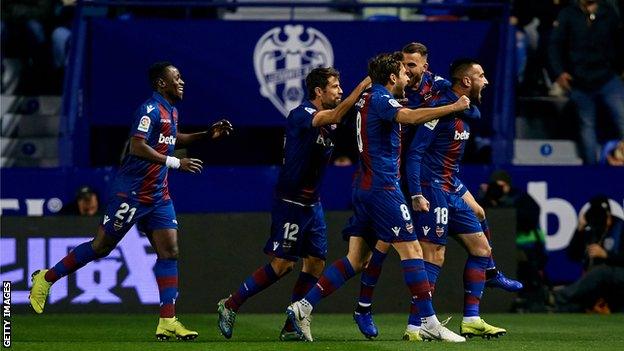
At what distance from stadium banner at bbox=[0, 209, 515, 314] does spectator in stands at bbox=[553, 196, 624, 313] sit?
0.72 meters

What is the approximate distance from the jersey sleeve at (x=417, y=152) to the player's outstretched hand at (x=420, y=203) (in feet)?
0.14

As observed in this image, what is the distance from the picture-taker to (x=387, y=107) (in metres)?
12.3

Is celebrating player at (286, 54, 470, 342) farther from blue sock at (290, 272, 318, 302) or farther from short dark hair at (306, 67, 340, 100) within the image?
blue sock at (290, 272, 318, 302)

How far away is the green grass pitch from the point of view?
12.2 metres

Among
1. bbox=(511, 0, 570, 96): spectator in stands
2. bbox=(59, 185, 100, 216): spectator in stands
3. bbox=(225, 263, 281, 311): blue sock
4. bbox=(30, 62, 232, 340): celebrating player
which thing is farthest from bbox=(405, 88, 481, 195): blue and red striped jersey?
bbox=(511, 0, 570, 96): spectator in stands

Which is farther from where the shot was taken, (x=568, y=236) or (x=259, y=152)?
(x=259, y=152)

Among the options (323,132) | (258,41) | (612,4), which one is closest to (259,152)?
(258,41)

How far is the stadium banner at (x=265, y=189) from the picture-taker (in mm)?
17734

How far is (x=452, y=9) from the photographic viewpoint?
19.4 m

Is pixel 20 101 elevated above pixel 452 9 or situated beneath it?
situated beneath

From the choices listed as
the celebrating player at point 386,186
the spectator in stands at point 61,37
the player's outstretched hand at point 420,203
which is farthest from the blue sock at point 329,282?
the spectator in stands at point 61,37

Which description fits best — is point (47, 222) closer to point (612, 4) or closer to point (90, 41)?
point (90, 41)

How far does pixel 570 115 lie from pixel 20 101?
6441 millimetres

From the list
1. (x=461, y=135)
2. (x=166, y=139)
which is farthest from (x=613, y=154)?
(x=166, y=139)
